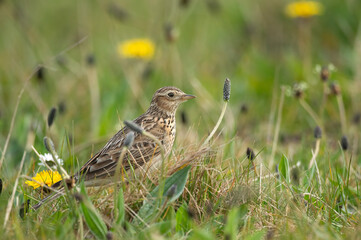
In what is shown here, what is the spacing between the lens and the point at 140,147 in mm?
4785

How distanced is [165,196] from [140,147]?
3.61 feet

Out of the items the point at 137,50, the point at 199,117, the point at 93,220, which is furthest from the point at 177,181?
the point at 137,50

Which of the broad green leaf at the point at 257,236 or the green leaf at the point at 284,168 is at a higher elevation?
the broad green leaf at the point at 257,236

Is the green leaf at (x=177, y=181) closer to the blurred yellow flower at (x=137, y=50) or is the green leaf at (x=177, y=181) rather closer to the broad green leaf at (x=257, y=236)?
the broad green leaf at (x=257, y=236)

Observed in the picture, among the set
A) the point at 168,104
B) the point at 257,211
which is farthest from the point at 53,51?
the point at 257,211

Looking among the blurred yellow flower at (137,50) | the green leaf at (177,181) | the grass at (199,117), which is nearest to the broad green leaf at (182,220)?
the grass at (199,117)

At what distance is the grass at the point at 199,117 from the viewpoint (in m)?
3.71

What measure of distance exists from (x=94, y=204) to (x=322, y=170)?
1838 mm

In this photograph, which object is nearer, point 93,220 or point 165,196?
point 93,220

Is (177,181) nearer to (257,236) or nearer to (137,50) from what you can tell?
(257,236)

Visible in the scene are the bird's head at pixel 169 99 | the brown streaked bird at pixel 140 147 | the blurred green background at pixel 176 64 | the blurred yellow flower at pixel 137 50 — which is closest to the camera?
the brown streaked bird at pixel 140 147

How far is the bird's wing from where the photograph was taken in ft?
14.7

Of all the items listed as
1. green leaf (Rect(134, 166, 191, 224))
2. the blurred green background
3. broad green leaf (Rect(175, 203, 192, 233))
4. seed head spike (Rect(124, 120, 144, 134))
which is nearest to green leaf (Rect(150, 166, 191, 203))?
green leaf (Rect(134, 166, 191, 224))

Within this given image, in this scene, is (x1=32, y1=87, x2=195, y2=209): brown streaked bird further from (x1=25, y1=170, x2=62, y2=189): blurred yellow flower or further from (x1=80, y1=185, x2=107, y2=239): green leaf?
(x1=80, y1=185, x2=107, y2=239): green leaf
